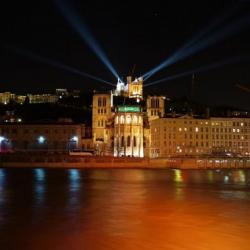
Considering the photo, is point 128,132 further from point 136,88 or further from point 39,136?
point 136,88

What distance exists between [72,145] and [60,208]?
9014 cm

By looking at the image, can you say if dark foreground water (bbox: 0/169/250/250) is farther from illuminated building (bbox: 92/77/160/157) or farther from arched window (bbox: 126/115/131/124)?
arched window (bbox: 126/115/131/124)

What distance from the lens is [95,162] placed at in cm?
10338

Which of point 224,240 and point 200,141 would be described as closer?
point 224,240

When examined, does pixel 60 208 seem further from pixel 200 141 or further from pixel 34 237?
pixel 200 141

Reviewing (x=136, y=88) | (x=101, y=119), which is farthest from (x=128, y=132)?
(x=136, y=88)

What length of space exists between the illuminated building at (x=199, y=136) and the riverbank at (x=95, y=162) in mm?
17611

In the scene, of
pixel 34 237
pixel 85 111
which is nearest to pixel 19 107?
pixel 85 111

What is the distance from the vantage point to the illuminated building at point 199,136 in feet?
404

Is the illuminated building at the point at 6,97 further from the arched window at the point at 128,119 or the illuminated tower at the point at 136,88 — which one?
the arched window at the point at 128,119

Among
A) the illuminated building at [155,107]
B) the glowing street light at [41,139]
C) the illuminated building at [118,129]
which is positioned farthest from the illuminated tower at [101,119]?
the glowing street light at [41,139]

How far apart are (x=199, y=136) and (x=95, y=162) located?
34124 mm

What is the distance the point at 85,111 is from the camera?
16200cm

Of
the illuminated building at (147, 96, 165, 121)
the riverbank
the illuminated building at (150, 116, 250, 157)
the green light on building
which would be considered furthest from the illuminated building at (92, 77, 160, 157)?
the riverbank
